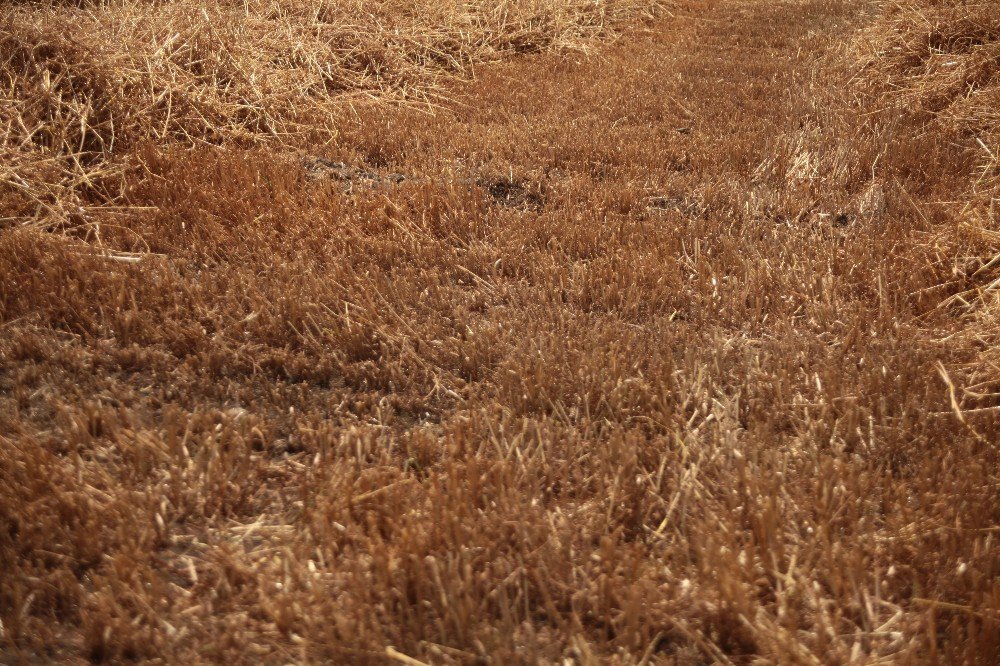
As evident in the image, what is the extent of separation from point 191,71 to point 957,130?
4.66 meters

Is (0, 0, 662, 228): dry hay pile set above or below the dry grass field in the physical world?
above

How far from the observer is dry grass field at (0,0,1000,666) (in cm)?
193

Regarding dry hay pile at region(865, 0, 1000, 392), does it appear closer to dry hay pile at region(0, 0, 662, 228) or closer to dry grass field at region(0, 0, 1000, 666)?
dry grass field at region(0, 0, 1000, 666)

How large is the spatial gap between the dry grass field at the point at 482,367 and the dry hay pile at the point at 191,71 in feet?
0.10

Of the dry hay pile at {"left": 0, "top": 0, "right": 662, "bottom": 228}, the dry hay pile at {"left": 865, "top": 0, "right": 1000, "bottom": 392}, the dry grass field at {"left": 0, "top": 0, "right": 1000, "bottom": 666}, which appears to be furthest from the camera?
the dry hay pile at {"left": 0, "top": 0, "right": 662, "bottom": 228}

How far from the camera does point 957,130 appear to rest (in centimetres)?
494

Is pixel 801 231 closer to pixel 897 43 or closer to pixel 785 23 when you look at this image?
pixel 897 43

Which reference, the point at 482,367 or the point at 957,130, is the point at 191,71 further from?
the point at 957,130

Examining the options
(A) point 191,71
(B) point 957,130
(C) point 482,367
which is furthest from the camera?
(A) point 191,71

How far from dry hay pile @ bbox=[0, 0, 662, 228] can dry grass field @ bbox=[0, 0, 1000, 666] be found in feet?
0.10

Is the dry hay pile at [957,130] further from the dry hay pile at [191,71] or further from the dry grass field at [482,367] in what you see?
the dry hay pile at [191,71]

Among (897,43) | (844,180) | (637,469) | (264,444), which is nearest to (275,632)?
(264,444)

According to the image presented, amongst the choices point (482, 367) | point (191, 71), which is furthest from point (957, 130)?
point (191, 71)

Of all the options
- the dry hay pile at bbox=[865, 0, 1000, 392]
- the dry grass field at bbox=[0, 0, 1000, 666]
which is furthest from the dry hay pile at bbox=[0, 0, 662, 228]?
the dry hay pile at bbox=[865, 0, 1000, 392]
